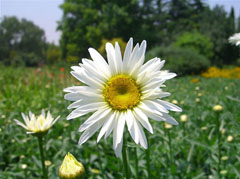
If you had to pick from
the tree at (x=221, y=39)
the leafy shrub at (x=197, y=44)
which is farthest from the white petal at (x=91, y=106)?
the tree at (x=221, y=39)

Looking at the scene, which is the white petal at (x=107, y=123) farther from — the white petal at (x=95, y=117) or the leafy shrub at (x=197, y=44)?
the leafy shrub at (x=197, y=44)

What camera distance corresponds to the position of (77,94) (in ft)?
3.31

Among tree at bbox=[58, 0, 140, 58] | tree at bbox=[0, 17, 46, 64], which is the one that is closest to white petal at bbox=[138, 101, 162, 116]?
tree at bbox=[58, 0, 140, 58]

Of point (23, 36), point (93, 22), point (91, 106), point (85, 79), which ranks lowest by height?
point (91, 106)

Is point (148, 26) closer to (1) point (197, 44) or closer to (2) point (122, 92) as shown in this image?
(1) point (197, 44)

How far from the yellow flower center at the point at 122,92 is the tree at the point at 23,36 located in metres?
50.1

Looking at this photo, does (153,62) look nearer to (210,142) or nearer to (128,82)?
(128,82)

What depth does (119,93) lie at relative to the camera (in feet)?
3.65

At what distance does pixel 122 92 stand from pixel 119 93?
2 cm

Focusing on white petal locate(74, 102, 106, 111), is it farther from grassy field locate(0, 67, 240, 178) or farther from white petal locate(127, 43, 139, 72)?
grassy field locate(0, 67, 240, 178)

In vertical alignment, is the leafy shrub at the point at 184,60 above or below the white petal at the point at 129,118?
above

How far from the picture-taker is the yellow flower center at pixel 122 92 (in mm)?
1082

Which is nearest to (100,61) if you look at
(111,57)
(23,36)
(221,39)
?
(111,57)

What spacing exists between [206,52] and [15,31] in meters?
43.6
